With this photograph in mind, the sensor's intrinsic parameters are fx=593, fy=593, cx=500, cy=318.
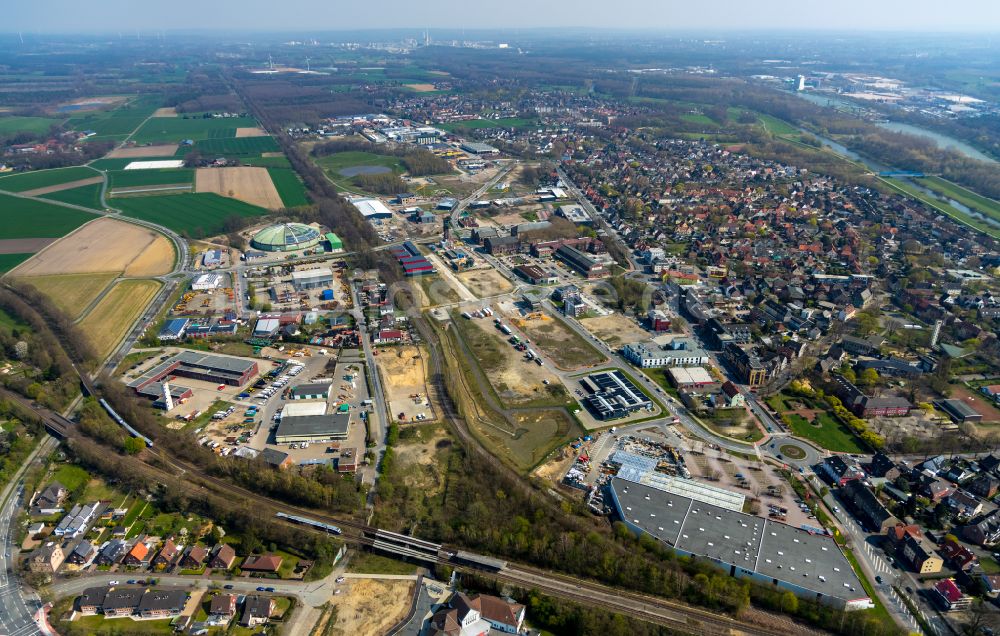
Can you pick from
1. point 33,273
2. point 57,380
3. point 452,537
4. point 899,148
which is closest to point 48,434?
point 57,380

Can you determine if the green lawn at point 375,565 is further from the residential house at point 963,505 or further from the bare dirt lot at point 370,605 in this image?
the residential house at point 963,505

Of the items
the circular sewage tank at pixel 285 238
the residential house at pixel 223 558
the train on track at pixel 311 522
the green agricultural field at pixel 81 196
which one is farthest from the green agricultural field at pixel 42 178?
the residential house at pixel 223 558

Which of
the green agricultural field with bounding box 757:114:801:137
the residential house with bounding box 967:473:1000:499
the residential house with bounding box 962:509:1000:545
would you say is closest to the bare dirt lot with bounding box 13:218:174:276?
the residential house with bounding box 962:509:1000:545

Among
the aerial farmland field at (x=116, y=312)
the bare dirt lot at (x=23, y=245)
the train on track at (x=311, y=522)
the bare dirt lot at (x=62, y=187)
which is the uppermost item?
the bare dirt lot at (x=62, y=187)

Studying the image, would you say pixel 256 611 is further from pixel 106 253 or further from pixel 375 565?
pixel 106 253

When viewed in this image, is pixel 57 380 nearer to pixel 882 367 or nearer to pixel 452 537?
pixel 452 537

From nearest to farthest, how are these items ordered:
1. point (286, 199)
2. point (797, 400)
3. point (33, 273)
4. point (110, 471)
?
point (110, 471) → point (797, 400) → point (33, 273) → point (286, 199)
